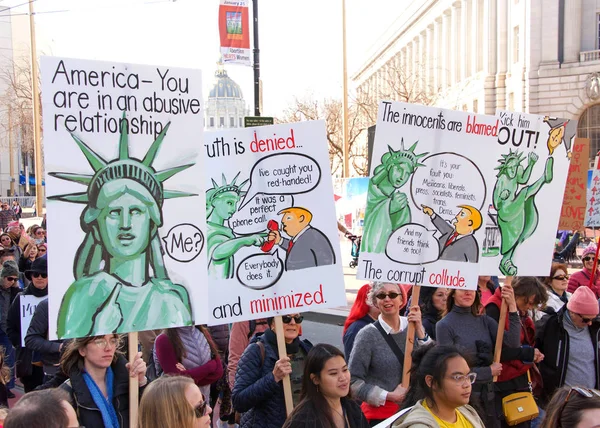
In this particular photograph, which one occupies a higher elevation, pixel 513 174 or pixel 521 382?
pixel 513 174

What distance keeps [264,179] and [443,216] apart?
136 centimetres

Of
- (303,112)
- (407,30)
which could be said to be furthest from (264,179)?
(407,30)

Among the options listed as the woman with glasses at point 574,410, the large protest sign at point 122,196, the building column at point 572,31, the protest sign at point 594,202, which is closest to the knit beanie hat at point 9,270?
the large protest sign at point 122,196

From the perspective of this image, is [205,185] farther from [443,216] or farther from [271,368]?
[443,216]

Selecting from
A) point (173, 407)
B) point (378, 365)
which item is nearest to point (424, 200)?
point (378, 365)

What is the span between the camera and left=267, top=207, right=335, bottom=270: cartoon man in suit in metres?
5.01

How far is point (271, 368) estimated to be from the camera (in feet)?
16.0

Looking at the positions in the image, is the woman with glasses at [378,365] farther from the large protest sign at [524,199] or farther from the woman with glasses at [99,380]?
the woman with glasses at [99,380]

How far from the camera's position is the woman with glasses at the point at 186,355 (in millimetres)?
5590

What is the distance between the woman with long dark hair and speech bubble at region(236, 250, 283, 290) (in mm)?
886

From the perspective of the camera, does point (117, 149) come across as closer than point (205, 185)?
Yes

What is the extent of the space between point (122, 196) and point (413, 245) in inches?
85.4

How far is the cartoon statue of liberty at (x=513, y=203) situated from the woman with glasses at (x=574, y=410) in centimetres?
268

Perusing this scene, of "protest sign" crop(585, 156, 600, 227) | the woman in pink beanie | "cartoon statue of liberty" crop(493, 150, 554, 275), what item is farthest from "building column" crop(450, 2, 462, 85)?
"cartoon statue of liberty" crop(493, 150, 554, 275)
